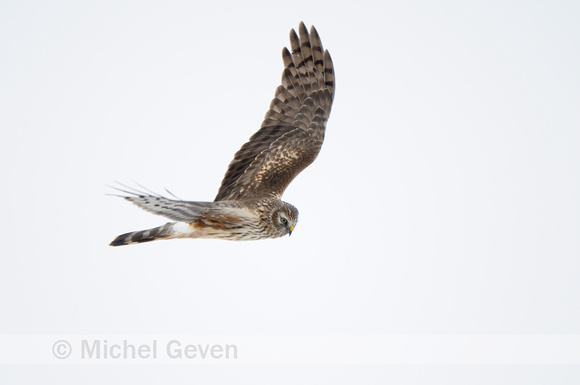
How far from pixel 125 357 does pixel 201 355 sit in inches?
33.2

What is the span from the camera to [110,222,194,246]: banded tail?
7.55 metres

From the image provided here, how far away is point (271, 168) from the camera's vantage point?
8852 mm

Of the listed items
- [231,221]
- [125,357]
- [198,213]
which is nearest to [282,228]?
[231,221]

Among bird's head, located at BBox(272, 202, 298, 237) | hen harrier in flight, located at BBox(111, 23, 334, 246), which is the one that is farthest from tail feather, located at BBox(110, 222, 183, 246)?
bird's head, located at BBox(272, 202, 298, 237)

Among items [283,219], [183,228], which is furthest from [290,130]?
[183,228]

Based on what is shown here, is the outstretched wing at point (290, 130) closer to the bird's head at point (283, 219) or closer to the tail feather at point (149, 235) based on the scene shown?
the bird's head at point (283, 219)

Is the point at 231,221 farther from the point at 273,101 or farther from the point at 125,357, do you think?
the point at 273,101

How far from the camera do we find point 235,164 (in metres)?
8.93

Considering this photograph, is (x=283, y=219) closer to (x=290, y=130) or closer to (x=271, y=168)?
(x=271, y=168)

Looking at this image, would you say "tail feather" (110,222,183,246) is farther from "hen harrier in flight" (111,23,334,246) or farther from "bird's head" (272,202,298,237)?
"bird's head" (272,202,298,237)

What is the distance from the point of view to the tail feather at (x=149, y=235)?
7516 mm

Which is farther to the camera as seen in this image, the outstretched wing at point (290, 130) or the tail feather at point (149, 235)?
the outstretched wing at point (290, 130)

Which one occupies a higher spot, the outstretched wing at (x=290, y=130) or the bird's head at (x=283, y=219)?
the outstretched wing at (x=290, y=130)

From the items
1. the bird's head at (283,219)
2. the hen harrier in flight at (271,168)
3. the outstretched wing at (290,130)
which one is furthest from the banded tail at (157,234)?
the outstretched wing at (290,130)
